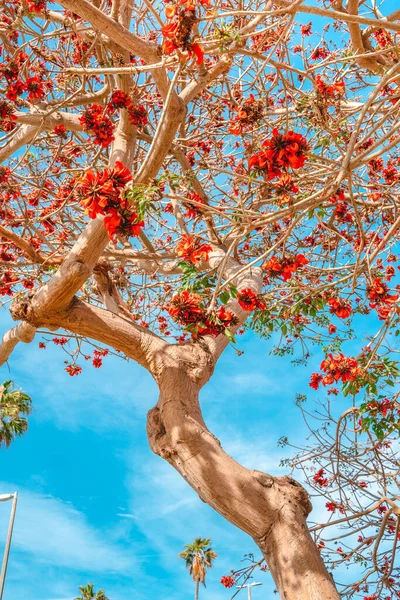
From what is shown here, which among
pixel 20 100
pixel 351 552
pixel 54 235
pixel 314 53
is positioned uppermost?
pixel 314 53

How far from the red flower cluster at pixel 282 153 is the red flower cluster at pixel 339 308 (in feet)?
4.91

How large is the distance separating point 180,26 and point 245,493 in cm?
255

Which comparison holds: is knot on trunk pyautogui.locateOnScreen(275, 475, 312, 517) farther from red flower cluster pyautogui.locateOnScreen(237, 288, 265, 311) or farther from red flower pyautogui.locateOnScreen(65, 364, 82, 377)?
red flower pyautogui.locateOnScreen(65, 364, 82, 377)

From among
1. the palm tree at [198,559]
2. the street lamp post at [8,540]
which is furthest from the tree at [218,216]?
the palm tree at [198,559]

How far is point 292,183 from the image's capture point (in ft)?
8.29

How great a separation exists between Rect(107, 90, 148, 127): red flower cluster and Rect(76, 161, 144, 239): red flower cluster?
217 centimetres

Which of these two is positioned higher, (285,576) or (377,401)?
(377,401)

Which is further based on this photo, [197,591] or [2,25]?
[197,591]

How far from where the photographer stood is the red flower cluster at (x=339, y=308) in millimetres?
3650

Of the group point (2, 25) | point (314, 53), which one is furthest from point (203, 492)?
point (314, 53)

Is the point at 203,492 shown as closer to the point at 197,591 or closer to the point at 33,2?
the point at 33,2

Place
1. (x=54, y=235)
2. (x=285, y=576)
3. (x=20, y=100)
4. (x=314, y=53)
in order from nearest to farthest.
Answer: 1. (x=285, y=576)
2. (x=20, y=100)
3. (x=314, y=53)
4. (x=54, y=235)

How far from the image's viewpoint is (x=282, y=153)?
7.73 feet

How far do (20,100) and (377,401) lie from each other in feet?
12.3
